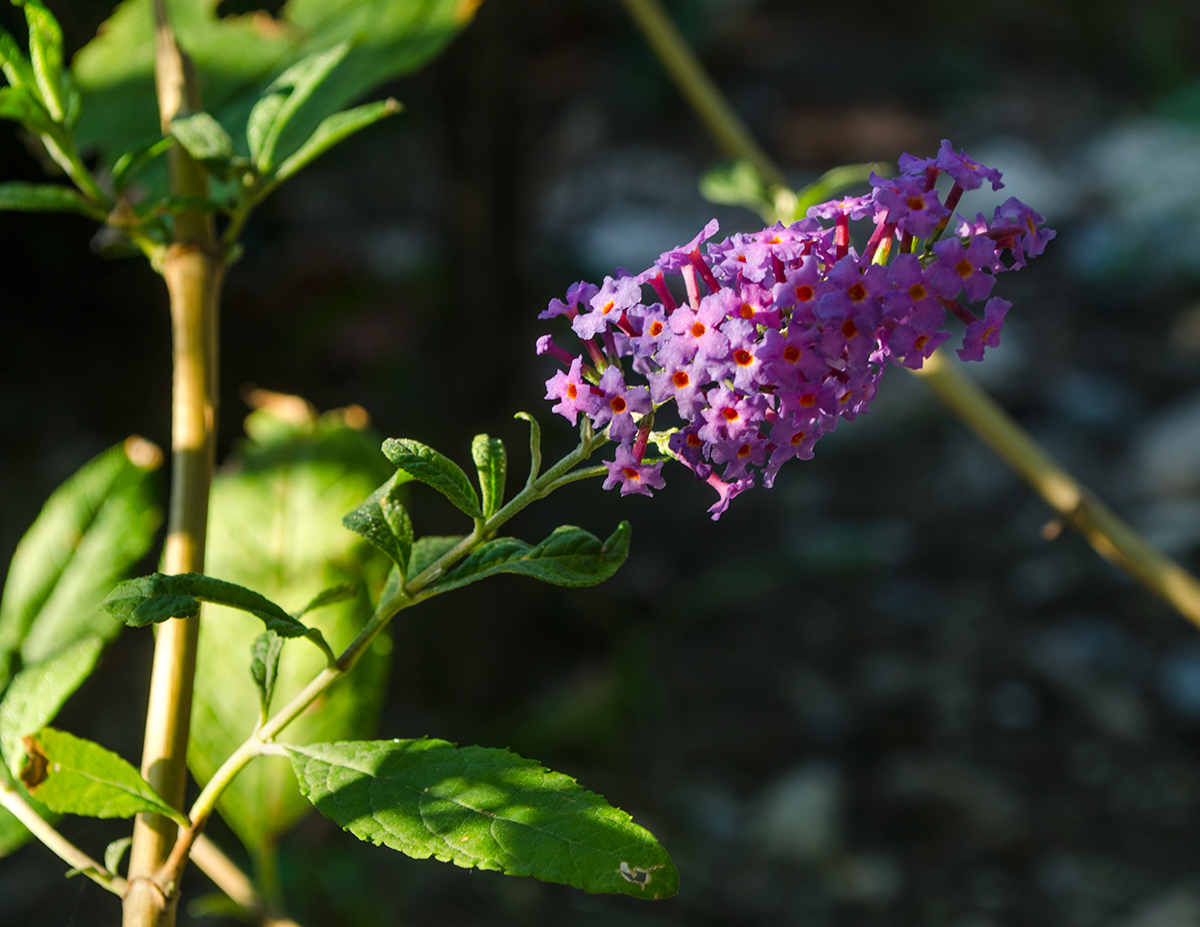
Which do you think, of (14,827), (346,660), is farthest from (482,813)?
(14,827)

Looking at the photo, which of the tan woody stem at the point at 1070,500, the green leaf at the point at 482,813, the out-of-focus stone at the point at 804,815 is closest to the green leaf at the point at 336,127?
the green leaf at the point at 482,813

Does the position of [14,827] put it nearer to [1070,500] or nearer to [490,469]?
[490,469]

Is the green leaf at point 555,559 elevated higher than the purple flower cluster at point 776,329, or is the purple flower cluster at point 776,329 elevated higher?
the purple flower cluster at point 776,329

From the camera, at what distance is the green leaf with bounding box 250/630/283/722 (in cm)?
54

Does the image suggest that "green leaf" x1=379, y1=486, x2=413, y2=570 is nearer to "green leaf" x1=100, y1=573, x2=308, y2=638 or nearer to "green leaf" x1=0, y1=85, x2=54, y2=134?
"green leaf" x1=100, y1=573, x2=308, y2=638

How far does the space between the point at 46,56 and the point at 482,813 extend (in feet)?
1.65

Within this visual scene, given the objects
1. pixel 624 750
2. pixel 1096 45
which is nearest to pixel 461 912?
pixel 624 750

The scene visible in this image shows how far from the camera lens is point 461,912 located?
1.99 meters

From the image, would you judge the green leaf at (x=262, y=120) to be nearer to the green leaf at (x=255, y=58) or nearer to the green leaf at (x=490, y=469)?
the green leaf at (x=255, y=58)

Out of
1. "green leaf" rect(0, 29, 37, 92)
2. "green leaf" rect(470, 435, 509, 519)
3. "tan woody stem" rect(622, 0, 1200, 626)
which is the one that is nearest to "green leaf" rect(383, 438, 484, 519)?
"green leaf" rect(470, 435, 509, 519)

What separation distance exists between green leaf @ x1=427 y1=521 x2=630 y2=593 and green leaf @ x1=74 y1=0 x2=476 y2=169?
0.40 meters

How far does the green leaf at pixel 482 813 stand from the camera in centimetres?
Result: 47

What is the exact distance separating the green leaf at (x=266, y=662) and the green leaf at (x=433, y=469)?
0.43ft

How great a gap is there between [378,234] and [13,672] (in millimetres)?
3165
